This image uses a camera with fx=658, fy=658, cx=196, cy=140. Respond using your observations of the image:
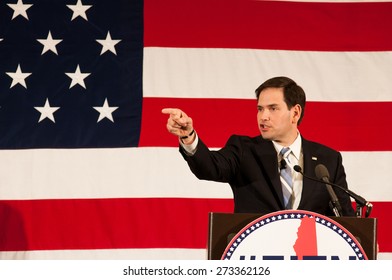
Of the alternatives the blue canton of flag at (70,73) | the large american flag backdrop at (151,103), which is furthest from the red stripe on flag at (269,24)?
the blue canton of flag at (70,73)

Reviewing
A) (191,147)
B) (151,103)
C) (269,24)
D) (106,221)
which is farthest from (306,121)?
(191,147)

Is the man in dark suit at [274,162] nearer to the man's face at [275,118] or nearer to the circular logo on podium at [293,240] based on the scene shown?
the man's face at [275,118]

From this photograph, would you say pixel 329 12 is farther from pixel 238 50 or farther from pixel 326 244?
pixel 326 244

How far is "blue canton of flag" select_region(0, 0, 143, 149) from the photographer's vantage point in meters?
3.54

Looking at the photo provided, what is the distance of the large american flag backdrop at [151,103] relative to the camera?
11.5ft

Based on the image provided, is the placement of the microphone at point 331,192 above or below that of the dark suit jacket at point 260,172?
below

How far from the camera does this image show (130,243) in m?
3.50

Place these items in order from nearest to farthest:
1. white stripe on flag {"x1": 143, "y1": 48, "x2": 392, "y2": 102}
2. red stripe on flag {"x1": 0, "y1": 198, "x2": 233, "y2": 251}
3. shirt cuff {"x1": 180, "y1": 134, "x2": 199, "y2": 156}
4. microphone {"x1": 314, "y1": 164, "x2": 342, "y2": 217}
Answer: microphone {"x1": 314, "y1": 164, "x2": 342, "y2": 217}
shirt cuff {"x1": 180, "y1": 134, "x2": 199, "y2": 156}
red stripe on flag {"x1": 0, "y1": 198, "x2": 233, "y2": 251}
white stripe on flag {"x1": 143, "y1": 48, "x2": 392, "y2": 102}

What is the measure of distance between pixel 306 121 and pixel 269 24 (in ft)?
1.93

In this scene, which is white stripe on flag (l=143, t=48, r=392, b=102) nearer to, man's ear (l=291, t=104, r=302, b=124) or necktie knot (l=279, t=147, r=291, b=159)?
man's ear (l=291, t=104, r=302, b=124)

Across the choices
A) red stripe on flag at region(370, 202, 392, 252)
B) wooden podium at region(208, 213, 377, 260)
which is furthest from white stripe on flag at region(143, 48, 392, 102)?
wooden podium at region(208, 213, 377, 260)

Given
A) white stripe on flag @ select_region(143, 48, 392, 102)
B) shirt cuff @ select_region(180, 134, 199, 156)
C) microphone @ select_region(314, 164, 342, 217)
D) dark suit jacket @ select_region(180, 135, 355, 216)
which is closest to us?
microphone @ select_region(314, 164, 342, 217)

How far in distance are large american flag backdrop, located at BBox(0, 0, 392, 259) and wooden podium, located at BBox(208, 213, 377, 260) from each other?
182 centimetres

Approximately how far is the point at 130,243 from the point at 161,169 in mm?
427
